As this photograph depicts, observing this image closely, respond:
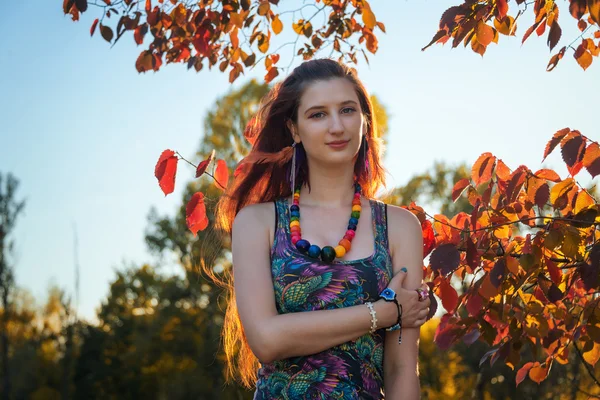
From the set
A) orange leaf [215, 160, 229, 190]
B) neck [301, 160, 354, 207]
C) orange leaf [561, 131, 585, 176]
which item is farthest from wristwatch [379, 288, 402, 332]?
orange leaf [215, 160, 229, 190]

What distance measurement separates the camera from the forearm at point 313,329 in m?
2.28

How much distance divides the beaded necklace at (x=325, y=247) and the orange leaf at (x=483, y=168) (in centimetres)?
43

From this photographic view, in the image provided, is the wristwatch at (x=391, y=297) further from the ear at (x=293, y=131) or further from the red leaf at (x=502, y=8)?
the red leaf at (x=502, y=8)

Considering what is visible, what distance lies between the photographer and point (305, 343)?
7.50 ft

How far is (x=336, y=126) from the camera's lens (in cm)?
255

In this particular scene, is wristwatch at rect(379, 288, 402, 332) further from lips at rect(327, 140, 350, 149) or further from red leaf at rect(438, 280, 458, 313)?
lips at rect(327, 140, 350, 149)

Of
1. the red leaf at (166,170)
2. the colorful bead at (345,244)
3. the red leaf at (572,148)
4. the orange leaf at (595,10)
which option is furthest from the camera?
the red leaf at (166,170)

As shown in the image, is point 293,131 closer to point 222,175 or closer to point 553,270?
point 222,175

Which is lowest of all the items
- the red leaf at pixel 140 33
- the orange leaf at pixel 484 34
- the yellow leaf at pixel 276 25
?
the orange leaf at pixel 484 34

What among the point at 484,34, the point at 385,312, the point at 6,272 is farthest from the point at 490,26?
the point at 6,272

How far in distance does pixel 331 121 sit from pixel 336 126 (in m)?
0.04

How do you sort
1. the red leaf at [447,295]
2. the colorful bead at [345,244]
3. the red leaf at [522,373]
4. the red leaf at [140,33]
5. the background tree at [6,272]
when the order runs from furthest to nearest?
the background tree at [6,272], the red leaf at [140,33], the red leaf at [522,373], the red leaf at [447,295], the colorful bead at [345,244]

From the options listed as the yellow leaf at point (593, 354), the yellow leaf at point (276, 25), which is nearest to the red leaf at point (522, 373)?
the yellow leaf at point (593, 354)

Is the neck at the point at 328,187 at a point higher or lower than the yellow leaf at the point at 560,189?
higher
